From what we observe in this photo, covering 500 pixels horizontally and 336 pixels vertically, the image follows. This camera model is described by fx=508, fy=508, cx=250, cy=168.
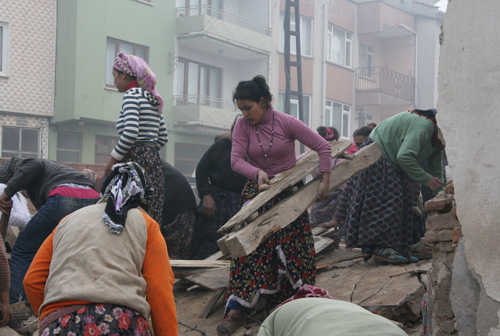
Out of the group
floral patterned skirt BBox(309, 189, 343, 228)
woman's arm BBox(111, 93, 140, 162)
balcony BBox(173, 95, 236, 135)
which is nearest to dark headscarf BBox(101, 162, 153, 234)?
woman's arm BBox(111, 93, 140, 162)

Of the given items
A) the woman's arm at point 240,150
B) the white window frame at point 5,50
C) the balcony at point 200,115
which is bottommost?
the woman's arm at point 240,150

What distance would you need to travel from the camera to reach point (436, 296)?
2.76 m

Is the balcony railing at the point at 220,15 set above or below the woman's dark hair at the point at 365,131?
above

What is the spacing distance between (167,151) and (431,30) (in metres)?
15.3

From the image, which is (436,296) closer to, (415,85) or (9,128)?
(9,128)

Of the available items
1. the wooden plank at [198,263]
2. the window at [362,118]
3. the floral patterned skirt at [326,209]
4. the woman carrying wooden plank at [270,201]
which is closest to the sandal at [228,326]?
the woman carrying wooden plank at [270,201]

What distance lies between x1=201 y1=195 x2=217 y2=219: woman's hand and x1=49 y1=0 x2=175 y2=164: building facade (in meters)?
10.7

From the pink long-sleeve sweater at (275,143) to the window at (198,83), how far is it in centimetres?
1464

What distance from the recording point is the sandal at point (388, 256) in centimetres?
487

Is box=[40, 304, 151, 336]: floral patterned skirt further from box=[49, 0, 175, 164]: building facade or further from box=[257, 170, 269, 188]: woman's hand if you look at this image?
box=[49, 0, 175, 164]: building facade

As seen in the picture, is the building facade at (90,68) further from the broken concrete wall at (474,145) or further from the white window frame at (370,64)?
the broken concrete wall at (474,145)

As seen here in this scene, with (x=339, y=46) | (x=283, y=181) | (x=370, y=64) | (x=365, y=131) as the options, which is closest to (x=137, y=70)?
(x=283, y=181)

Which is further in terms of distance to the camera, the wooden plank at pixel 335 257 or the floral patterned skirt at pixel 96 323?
the wooden plank at pixel 335 257

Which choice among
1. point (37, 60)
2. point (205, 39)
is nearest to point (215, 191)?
point (37, 60)
